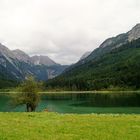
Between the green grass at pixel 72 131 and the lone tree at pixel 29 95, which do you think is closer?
the green grass at pixel 72 131

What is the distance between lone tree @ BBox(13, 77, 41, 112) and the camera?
92.7m

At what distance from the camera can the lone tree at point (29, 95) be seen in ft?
304

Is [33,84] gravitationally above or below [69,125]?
above

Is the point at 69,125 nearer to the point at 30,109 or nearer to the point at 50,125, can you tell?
the point at 50,125

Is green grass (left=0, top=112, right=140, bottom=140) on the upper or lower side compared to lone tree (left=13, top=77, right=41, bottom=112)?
lower

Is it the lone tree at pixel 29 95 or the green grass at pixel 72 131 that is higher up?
the lone tree at pixel 29 95

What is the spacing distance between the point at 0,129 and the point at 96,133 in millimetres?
8211

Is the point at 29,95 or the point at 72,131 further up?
the point at 29,95

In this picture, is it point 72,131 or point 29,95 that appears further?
point 29,95

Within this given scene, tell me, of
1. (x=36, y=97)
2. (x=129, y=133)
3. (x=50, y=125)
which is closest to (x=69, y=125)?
(x=50, y=125)

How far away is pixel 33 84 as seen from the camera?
96.9 m

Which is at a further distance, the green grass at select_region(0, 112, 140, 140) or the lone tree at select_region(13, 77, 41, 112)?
the lone tree at select_region(13, 77, 41, 112)

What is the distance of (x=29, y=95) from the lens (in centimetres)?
9344

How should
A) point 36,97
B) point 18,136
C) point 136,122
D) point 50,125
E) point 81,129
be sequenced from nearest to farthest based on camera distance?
point 18,136 → point 81,129 → point 50,125 → point 136,122 → point 36,97
